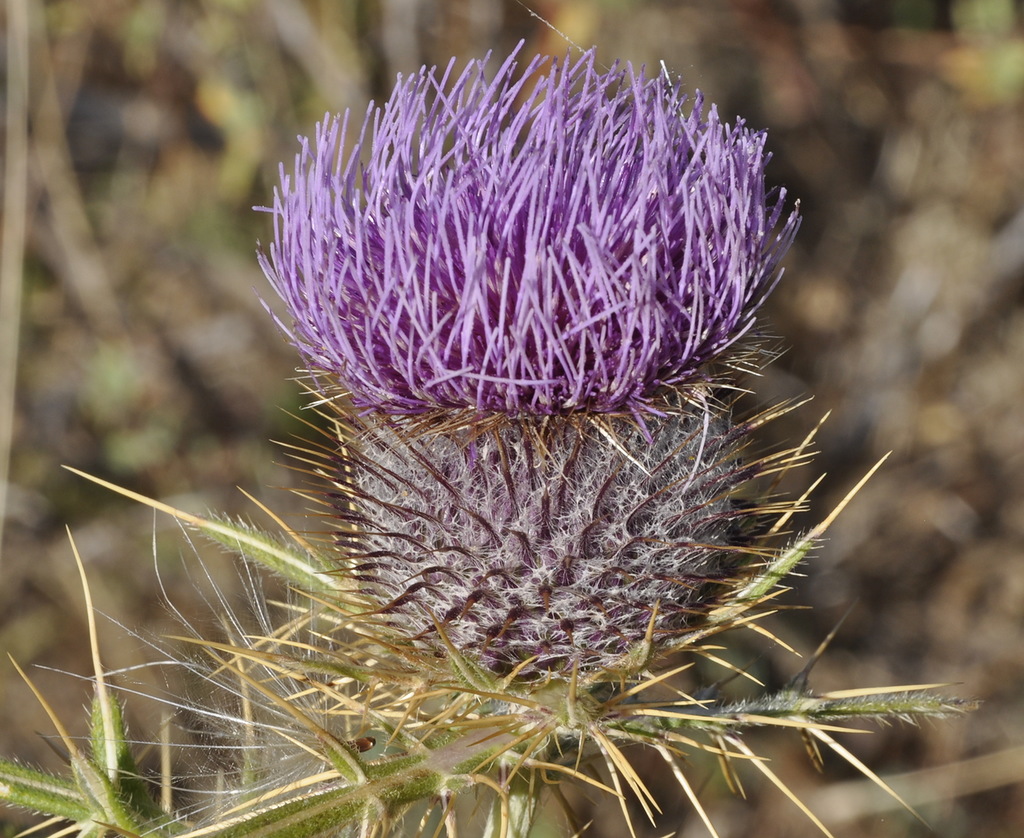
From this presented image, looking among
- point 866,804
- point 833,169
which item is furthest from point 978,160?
point 866,804

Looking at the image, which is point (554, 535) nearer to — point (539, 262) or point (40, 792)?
point (539, 262)

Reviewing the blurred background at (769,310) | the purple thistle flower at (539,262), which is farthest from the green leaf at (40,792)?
the blurred background at (769,310)

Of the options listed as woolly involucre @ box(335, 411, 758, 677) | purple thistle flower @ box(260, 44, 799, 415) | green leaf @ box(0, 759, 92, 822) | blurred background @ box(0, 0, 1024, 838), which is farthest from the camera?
blurred background @ box(0, 0, 1024, 838)

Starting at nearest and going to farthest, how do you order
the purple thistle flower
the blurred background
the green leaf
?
1. the green leaf
2. the purple thistle flower
3. the blurred background

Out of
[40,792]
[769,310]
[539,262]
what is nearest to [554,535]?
[539,262]

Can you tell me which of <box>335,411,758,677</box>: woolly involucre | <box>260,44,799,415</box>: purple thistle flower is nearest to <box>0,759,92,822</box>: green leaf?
<box>335,411,758,677</box>: woolly involucre

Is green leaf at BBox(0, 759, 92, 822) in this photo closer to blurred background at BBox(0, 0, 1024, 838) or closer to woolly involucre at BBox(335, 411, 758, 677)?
woolly involucre at BBox(335, 411, 758, 677)

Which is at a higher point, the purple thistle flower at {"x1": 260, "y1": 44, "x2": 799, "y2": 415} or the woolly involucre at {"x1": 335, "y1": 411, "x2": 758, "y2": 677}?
the purple thistle flower at {"x1": 260, "y1": 44, "x2": 799, "y2": 415}
